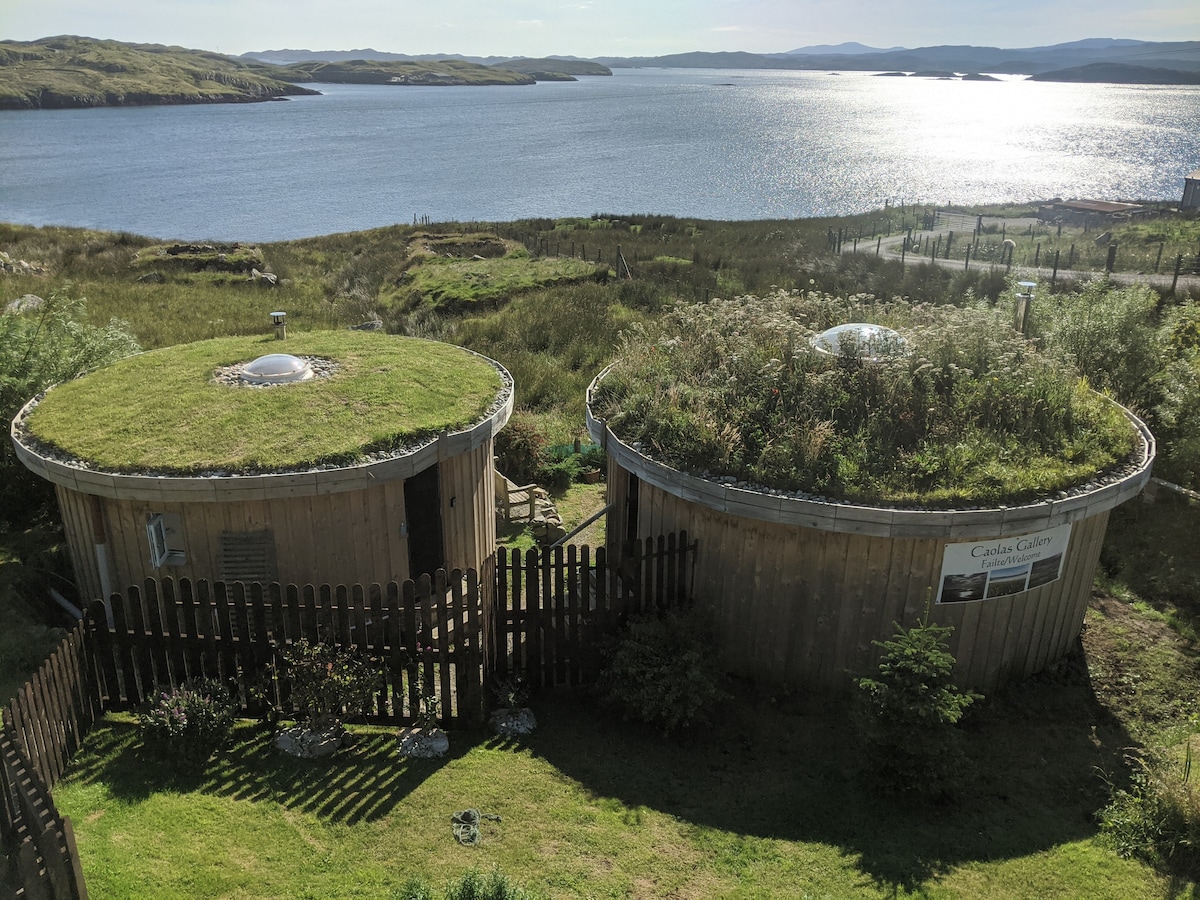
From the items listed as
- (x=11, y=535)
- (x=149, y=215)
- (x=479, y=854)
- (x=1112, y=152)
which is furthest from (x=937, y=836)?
(x=1112, y=152)

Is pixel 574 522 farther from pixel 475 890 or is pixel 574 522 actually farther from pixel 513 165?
pixel 513 165

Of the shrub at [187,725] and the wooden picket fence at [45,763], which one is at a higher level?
the wooden picket fence at [45,763]

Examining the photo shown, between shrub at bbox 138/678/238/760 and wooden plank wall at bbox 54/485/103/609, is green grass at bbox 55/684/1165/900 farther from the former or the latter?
wooden plank wall at bbox 54/485/103/609

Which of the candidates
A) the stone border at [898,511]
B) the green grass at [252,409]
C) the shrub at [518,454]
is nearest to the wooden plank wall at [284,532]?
the green grass at [252,409]

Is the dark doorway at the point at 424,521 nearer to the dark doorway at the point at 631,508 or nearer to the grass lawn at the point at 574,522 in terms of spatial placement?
the grass lawn at the point at 574,522

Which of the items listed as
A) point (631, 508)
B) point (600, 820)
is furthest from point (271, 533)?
point (600, 820)

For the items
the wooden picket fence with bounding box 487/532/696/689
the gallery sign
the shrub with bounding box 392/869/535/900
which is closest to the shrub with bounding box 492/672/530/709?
the wooden picket fence with bounding box 487/532/696/689
